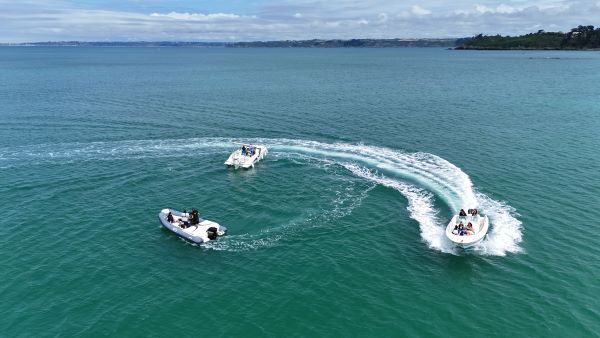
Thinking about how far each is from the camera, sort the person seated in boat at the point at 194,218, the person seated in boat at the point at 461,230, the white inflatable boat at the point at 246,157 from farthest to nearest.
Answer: the white inflatable boat at the point at 246,157 → the person seated in boat at the point at 194,218 → the person seated in boat at the point at 461,230

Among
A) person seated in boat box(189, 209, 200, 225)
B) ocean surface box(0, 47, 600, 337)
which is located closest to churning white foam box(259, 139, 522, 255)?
ocean surface box(0, 47, 600, 337)

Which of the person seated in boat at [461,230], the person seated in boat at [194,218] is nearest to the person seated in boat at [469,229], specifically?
the person seated in boat at [461,230]

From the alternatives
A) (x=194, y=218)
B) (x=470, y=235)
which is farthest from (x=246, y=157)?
(x=470, y=235)

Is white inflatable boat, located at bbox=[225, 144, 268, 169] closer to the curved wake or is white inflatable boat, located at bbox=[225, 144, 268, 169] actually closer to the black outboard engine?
the curved wake

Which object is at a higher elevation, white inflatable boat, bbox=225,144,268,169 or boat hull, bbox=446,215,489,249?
white inflatable boat, bbox=225,144,268,169

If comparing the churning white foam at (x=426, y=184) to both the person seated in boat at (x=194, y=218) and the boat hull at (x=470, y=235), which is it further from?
the person seated in boat at (x=194, y=218)

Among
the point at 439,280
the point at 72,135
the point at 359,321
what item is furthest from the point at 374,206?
the point at 72,135

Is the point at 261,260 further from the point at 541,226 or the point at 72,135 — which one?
the point at 72,135
